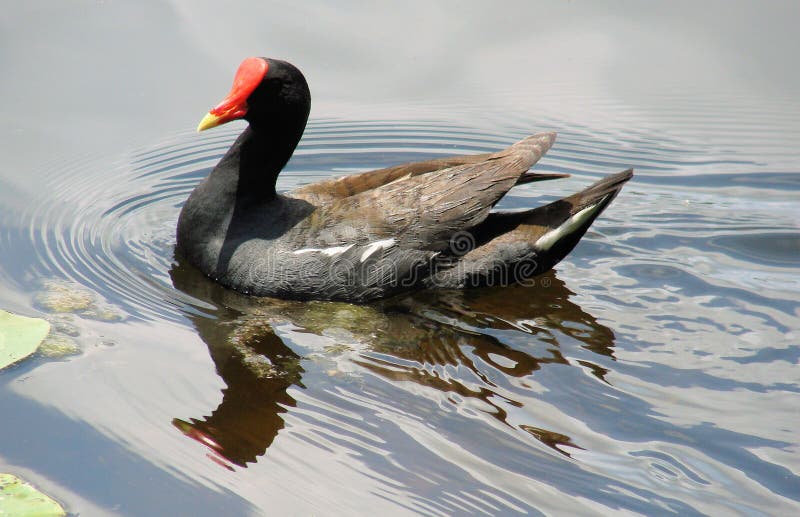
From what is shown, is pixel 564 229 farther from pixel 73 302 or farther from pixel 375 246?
pixel 73 302

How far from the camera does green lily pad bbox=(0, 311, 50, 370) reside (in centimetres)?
390

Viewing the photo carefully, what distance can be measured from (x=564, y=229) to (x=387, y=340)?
113 cm

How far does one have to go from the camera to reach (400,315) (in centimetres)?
471

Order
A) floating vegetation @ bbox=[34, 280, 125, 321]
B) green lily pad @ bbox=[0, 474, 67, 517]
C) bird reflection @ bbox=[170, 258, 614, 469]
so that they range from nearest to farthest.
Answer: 1. green lily pad @ bbox=[0, 474, 67, 517]
2. bird reflection @ bbox=[170, 258, 614, 469]
3. floating vegetation @ bbox=[34, 280, 125, 321]

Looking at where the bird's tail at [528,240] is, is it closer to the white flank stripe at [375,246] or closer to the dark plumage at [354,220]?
the dark plumage at [354,220]

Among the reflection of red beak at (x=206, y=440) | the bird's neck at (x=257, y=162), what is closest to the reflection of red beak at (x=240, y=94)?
the bird's neck at (x=257, y=162)

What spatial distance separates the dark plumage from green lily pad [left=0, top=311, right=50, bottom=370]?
100cm

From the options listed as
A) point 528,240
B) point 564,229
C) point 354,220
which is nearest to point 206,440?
point 354,220

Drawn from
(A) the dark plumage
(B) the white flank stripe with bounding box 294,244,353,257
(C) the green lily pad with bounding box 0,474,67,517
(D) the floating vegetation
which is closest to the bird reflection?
(A) the dark plumage

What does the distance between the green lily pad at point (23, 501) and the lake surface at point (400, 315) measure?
8cm

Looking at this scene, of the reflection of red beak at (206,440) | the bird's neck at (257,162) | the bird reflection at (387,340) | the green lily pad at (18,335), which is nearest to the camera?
the reflection of red beak at (206,440)

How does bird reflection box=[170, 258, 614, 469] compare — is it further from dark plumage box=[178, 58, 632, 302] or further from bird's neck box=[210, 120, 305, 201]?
bird's neck box=[210, 120, 305, 201]

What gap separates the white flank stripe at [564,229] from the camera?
4.82 metres

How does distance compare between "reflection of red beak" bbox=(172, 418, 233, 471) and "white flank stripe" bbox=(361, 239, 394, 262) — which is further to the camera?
"white flank stripe" bbox=(361, 239, 394, 262)
